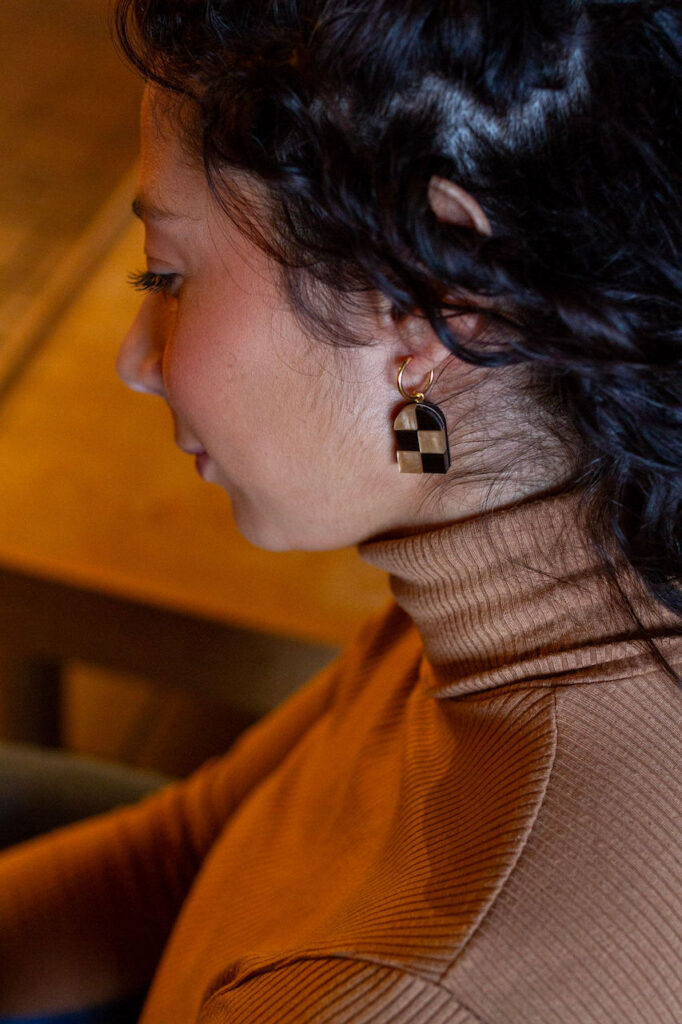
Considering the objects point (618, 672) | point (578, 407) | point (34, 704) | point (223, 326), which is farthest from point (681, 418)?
point (34, 704)

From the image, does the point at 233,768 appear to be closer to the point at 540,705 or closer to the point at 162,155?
the point at 540,705

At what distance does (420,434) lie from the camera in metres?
0.65

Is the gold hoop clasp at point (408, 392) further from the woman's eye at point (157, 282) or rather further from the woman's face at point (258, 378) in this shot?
the woman's eye at point (157, 282)

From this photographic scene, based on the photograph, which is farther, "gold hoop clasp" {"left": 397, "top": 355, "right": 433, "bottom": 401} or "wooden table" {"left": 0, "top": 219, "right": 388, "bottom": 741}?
"wooden table" {"left": 0, "top": 219, "right": 388, "bottom": 741}

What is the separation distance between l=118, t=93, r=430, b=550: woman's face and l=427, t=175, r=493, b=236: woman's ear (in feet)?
0.31

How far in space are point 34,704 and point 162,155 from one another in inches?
43.1

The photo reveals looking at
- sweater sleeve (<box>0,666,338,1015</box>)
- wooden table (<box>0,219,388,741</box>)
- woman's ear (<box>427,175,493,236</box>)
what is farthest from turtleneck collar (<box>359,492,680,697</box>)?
wooden table (<box>0,219,388,741</box>)

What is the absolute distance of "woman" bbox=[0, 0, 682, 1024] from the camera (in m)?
0.54

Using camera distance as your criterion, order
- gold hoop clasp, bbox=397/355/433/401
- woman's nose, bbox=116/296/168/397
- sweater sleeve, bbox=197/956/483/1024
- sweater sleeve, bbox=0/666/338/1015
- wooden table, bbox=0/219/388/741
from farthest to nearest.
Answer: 1. wooden table, bbox=0/219/388/741
2. sweater sleeve, bbox=0/666/338/1015
3. woman's nose, bbox=116/296/168/397
4. gold hoop clasp, bbox=397/355/433/401
5. sweater sleeve, bbox=197/956/483/1024

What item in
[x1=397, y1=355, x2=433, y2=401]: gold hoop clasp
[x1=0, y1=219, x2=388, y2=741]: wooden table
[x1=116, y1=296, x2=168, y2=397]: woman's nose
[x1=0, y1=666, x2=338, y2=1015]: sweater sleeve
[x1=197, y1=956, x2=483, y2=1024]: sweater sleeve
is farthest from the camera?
[x1=0, y1=219, x2=388, y2=741]: wooden table

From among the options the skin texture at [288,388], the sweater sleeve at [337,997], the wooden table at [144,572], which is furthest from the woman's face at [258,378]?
the wooden table at [144,572]

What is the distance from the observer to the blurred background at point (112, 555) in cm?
113

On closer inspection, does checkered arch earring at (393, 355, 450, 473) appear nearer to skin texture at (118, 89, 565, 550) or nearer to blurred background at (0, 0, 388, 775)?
skin texture at (118, 89, 565, 550)

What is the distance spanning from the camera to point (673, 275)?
22.2 inches
